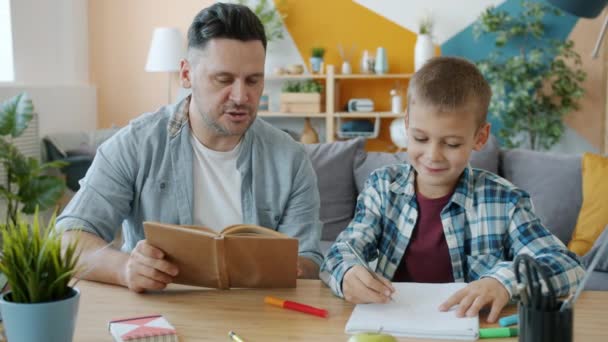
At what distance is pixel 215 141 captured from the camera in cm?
172

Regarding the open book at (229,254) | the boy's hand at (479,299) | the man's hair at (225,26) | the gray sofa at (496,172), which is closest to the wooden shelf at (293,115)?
the gray sofa at (496,172)

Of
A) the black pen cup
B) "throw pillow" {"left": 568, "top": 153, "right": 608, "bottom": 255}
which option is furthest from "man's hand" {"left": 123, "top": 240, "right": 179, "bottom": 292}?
"throw pillow" {"left": 568, "top": 153, "right": 608, "bottom": 255}

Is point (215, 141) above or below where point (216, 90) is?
Answer: below

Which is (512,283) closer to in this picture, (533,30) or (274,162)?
Answer: (274,162)

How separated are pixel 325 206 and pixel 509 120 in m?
2.76

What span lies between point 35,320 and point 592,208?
2.43m

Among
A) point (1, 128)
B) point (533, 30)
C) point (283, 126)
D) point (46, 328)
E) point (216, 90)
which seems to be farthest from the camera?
point (283, 126)

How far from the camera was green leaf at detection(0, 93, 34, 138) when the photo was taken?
3.89m

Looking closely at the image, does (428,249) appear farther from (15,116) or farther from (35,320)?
(15,116)

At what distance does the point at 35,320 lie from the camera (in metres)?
0.91

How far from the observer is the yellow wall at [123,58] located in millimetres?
6219

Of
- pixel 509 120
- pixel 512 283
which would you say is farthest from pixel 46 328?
pixel 509 120

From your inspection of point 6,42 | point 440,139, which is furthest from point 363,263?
point 6,42

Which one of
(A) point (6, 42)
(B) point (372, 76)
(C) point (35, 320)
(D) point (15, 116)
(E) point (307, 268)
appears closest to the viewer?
(C) point (35, 320)
